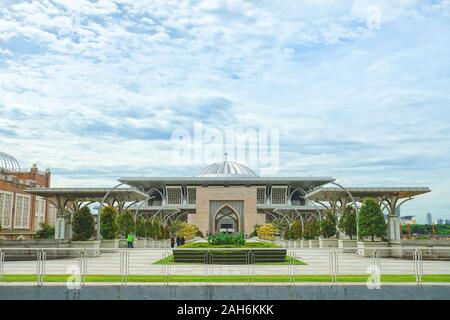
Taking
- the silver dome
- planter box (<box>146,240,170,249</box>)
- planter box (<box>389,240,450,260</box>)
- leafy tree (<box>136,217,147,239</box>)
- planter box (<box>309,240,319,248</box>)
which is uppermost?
the silver dome

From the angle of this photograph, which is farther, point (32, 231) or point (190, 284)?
point (32, 231)

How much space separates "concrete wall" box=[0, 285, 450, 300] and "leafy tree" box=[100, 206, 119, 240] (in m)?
19.9

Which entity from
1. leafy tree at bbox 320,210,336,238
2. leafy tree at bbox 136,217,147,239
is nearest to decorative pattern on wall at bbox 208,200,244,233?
leafy tree at bbox 136,217,147,239

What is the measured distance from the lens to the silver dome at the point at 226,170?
92188mm

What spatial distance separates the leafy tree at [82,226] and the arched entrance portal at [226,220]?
5333cm

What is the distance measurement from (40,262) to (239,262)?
7.79m

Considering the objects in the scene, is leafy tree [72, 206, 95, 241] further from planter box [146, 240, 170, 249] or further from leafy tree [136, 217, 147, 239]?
planter box [146, 240, 170, 249]

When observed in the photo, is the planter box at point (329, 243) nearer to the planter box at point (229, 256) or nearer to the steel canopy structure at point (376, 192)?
the steel canopy structure at point (376, 192)

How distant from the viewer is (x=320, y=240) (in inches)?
1409

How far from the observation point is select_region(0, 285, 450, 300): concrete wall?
36.7 ft

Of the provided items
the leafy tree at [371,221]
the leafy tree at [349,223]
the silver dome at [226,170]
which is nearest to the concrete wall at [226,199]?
the silver dome at [226,170]
